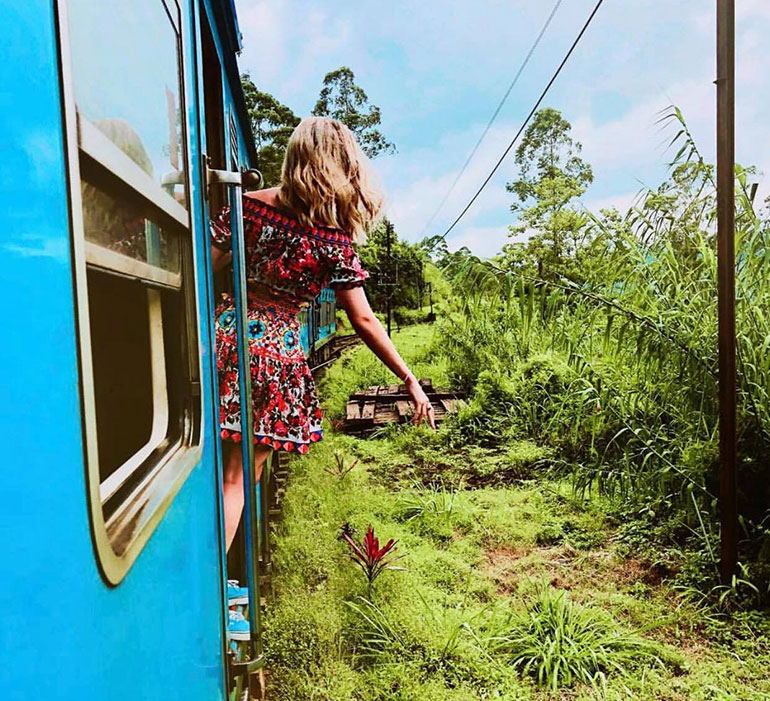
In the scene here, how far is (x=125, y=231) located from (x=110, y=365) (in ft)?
1.39

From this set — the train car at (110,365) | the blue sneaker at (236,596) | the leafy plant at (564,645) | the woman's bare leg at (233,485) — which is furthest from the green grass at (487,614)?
the train car at (110,365)

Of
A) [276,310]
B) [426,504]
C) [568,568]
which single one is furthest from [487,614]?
[276,310]

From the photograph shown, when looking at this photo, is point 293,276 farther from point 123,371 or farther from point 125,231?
point 125,231

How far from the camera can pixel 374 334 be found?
2.14m

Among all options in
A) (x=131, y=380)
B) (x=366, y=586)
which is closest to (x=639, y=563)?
(x=366, y=586)

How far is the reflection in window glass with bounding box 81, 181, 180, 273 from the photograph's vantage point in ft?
2.10

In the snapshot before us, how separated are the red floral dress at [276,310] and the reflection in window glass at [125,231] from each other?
2.97 feet

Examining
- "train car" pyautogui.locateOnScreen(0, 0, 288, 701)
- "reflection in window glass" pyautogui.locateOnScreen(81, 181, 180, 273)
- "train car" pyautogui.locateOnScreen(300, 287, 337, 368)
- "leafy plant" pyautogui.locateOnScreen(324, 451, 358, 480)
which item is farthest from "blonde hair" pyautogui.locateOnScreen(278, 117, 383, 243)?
"leafy plant" pyautogui.locateOnScreen(324, 451, 358, 480)

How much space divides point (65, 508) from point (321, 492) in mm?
4525

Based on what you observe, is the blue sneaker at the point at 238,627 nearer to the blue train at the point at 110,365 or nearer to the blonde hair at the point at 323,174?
the blue train at the point at 110,365

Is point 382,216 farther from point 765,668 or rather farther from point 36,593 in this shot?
point 765,668

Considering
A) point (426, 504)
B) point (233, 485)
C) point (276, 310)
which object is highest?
point (276, 310)

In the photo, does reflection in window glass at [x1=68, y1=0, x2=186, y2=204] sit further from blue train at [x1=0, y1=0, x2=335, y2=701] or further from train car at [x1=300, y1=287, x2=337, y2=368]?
train car at [x1=300, y1=287, x2=337, y2=368]

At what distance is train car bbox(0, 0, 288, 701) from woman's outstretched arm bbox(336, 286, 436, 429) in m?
0.74
